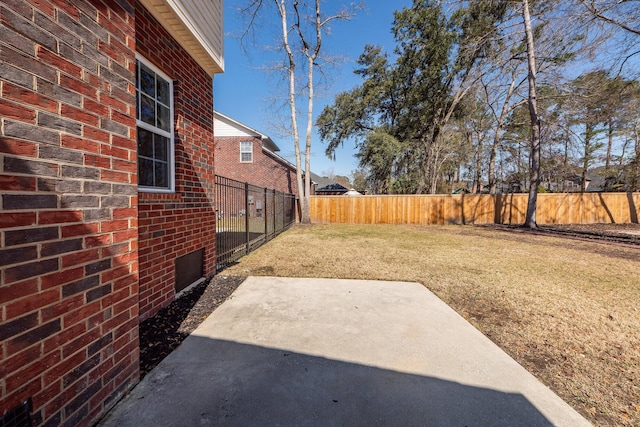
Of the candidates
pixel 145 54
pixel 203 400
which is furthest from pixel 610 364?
pixel 145 54

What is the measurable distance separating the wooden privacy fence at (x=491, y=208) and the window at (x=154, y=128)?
1271cm

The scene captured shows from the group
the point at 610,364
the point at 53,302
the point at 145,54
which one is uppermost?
the point at 145,54

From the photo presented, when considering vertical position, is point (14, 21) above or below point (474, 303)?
above

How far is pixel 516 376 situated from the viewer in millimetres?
2027

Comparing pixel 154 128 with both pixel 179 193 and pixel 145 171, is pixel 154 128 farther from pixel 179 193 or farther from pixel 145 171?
pixel 179 193

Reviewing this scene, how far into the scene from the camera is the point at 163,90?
3.38 meters

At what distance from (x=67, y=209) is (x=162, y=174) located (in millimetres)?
2125

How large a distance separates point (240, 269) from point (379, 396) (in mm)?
3849

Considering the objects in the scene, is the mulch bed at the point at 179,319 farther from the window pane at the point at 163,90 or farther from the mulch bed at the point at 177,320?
the window pane at the point at 163,90

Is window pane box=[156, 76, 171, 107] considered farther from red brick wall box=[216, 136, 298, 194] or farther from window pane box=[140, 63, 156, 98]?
red brick wall box=[216, 136, 298, 194]

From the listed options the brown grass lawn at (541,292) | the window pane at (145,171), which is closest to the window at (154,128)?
the window pane at (145,171)

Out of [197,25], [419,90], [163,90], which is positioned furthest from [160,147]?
[419,90]

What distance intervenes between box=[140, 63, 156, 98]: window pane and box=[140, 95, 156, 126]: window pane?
9 cm

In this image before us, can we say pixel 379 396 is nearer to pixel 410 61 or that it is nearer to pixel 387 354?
pixel 387 354
